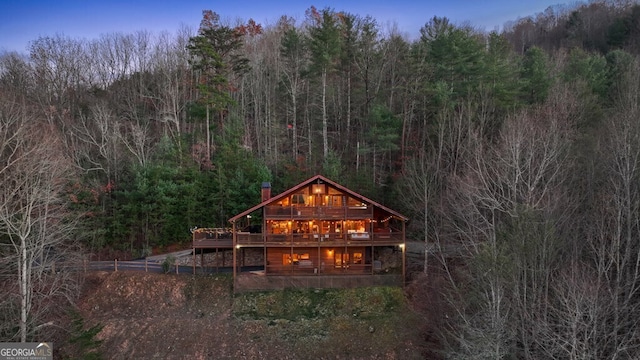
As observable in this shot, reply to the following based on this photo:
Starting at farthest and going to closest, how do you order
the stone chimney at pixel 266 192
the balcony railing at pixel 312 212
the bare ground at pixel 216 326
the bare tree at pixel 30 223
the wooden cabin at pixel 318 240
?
the stone chimney at pixel 266 192, the balcony railing at pixel 312 212, the wooden cabin at pixel 318 240, the bare ground at pixel 216 326, the bare tree at pixel 30 223

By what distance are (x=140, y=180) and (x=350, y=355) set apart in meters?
21.7

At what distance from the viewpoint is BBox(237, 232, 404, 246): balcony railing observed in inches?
1063

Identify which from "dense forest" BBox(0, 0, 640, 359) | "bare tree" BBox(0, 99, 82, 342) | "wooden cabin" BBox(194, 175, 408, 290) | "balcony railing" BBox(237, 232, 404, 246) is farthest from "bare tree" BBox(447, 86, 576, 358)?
"bare tree" BBox(0, 99, 82, 342)

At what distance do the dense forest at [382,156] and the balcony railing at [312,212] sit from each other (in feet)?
13.5

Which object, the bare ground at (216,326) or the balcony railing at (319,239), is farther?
the balcony railing at (319,239)

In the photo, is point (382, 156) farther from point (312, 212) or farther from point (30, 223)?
point (30, 223)

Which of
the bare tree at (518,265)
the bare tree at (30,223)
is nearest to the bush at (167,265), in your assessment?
the bare tree at (30,223)

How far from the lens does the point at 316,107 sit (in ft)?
137

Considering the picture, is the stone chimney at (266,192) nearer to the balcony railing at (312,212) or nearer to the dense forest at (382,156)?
the balcony railing at (312,212)

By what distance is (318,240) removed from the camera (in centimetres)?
2688

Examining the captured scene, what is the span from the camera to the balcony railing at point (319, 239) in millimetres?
27000

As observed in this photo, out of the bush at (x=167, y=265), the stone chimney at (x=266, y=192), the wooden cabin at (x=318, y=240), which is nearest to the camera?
the wooden cabin at (x=318, y=240)

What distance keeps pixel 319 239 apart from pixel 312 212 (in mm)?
1859

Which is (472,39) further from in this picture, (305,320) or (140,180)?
(140,180)
